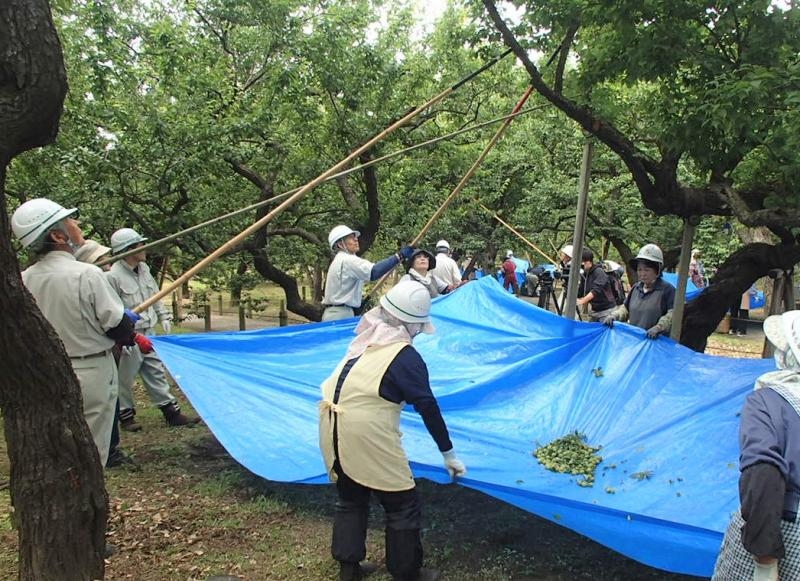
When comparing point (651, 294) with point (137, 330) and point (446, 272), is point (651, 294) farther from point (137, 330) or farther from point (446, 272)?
point (137, 330)

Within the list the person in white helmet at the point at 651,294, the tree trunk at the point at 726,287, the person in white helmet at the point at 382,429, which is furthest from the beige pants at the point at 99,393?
the tree trunk at the point at 726,287

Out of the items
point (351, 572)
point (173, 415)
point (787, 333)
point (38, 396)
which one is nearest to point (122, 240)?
point (173, 415)

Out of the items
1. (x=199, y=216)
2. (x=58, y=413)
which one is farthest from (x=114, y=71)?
(x=58, y=413)

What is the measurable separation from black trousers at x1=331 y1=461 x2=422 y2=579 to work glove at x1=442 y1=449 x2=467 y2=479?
6.7 inches

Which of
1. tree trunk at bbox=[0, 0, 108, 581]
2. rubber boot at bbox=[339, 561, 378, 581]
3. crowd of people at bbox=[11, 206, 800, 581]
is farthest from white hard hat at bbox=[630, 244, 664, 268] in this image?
tree trunk at bbox=[0, 0, 108, 581]

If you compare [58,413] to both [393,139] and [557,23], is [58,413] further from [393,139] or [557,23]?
[393,139]

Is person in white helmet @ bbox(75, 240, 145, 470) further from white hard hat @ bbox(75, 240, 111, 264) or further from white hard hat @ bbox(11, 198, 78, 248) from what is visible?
white hard hat @ bbox(11, 198, 78, 248)

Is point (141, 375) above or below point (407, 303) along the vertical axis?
below

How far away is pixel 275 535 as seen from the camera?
9.82 feet

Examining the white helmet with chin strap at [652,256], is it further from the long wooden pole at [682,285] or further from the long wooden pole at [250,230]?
the long wooden pole at [250,230]

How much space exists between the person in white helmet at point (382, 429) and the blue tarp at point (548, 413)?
27 centimetres

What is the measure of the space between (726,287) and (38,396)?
15.6 ft

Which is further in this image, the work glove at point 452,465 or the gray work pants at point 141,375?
the gray work pants at point 141,375

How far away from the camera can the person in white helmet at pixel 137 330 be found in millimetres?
4184
